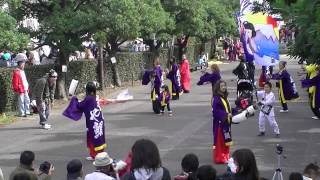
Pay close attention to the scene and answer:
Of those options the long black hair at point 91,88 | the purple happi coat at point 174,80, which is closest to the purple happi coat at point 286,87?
the purple happi coat at point 174,80

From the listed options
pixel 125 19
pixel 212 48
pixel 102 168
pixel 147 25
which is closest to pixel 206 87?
pixel 147 25

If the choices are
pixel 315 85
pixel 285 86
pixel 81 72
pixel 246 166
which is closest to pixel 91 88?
pixel 246 166

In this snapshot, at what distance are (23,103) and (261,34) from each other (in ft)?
29.3

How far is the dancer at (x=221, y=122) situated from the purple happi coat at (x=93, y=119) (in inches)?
89.6

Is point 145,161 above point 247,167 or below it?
above

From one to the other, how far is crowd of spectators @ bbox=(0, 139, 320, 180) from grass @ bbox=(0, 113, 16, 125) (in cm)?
1031

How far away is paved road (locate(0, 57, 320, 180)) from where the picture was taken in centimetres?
1172

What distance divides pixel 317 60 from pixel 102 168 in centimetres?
396

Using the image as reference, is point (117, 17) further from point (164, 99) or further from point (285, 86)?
point (285, 86)

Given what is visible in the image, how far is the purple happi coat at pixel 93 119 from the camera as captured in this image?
11.5 meters

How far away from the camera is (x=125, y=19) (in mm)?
21188

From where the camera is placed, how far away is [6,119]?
17453mm

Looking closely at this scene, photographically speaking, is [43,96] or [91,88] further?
[43,96]

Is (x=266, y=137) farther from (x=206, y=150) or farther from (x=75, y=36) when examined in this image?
(x=75, y=36)
